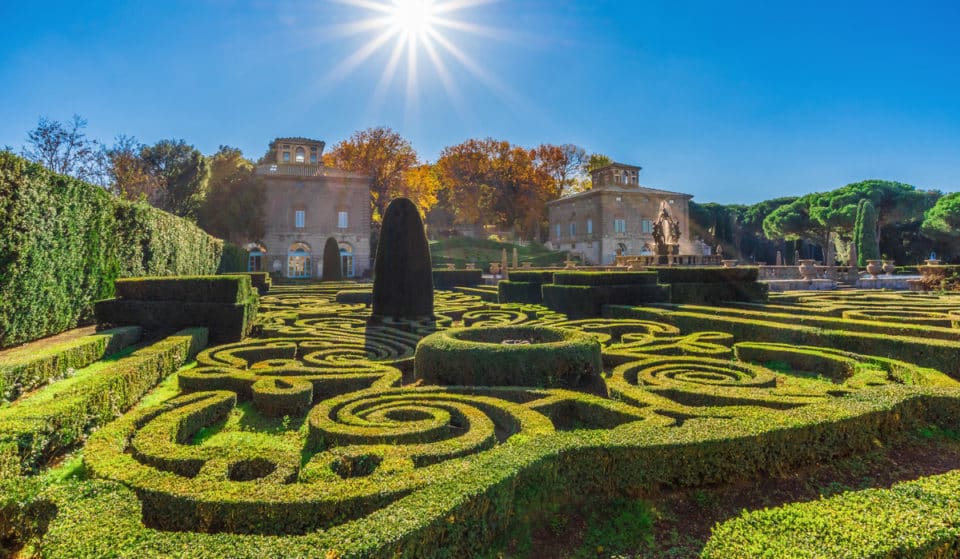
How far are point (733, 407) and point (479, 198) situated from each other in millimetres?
47501

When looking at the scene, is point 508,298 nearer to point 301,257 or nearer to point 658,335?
point 658,335

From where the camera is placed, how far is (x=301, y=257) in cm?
3794

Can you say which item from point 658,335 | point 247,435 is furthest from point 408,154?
point 247,435

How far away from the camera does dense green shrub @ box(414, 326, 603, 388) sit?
5.81m

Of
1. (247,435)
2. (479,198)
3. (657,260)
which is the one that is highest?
(479,198)

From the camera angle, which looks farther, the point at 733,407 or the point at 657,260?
the point at 657,260

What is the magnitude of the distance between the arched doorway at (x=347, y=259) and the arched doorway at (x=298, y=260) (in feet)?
8.43

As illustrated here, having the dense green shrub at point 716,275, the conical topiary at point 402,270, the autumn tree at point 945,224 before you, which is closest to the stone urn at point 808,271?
the dense green shrub at point 716,275

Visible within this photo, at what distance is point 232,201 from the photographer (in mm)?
35094

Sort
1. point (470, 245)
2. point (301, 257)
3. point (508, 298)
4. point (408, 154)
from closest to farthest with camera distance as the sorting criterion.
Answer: point (508, 298) < point (301, 257) < point (408, 154) < point (470, 245)

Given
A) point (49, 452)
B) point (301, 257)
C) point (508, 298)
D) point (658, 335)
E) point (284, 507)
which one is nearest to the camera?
point (284, 507)

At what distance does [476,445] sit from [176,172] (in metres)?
35.3

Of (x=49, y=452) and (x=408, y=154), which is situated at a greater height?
(x=408, y=154)

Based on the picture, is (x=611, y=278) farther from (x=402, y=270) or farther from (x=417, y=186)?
(x=417, y=186)
